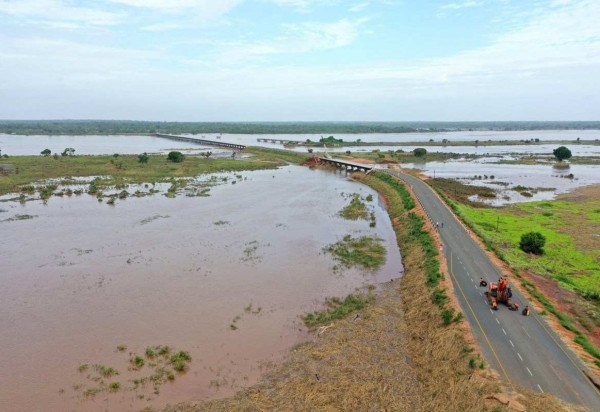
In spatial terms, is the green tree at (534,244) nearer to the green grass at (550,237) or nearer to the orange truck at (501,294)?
the green grass at (550,237)

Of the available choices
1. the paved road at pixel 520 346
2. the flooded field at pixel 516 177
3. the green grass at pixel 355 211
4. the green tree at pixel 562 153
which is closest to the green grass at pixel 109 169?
the green grass at pixel 355 211

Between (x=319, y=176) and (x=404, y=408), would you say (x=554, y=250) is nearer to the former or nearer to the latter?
(x=404, y=408)

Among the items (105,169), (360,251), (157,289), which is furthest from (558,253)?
(105,169)

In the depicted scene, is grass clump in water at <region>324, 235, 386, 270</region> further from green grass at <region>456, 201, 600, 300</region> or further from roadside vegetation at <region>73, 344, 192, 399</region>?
roadside vegetation at <region>73, 344, 192, 399</region>

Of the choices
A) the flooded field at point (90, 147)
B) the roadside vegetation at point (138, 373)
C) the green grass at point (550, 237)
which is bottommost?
the roadside vegetation at point (138, 373)

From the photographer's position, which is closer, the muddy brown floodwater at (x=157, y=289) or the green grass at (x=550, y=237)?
the muddy brown floodwater at (x=157, y=289)

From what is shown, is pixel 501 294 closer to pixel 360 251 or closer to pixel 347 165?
pixel 360 251
